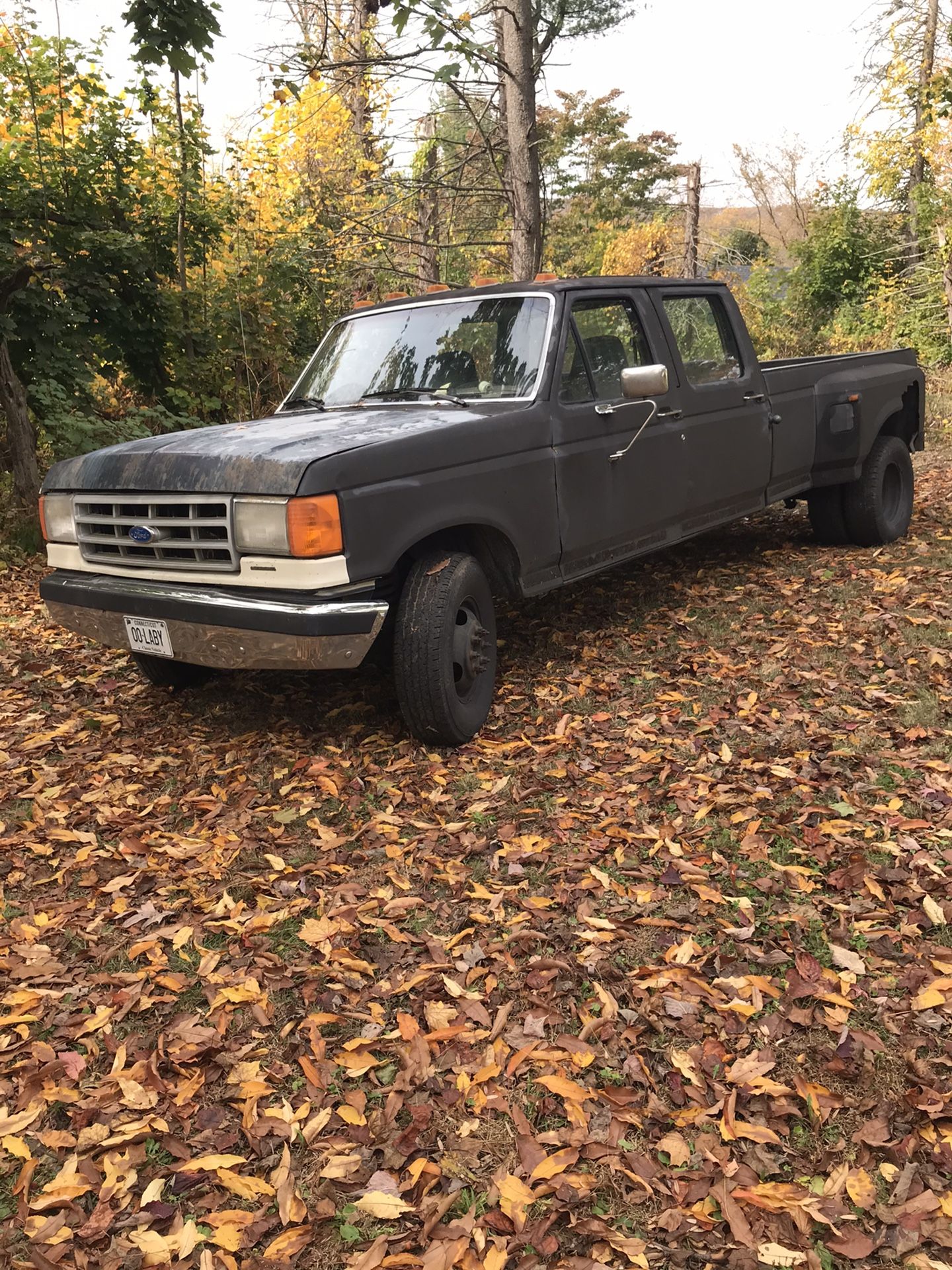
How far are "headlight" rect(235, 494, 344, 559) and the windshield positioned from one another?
1.40 m

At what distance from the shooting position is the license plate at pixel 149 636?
3.99 meters

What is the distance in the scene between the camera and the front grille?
3.81 metres

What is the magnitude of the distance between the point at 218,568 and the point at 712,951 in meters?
2.31

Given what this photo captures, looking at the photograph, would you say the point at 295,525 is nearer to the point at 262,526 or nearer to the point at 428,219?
the point at 262,526

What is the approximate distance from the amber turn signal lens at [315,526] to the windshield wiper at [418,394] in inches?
48.4

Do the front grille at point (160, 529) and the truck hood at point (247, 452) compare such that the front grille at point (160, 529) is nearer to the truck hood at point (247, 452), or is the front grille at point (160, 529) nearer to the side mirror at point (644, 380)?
the truck hood at point (247, 452)

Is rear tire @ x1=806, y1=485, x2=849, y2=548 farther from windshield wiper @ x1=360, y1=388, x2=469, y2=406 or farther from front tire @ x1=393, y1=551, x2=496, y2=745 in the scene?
front tire @ x1=393, y1=551, x2=496, y2=745

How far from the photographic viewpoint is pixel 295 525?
3574 millimetres

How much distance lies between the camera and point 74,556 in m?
4.46

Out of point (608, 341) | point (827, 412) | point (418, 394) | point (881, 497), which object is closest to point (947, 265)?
point (881, 497)

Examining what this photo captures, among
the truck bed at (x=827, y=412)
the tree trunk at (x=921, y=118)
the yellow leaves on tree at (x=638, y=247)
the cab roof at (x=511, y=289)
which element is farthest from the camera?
the yellow leaves on tree at (x=638, y=247)

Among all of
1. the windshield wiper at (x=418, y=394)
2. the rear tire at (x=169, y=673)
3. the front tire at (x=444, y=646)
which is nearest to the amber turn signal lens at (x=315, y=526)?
the front tire at (x=444, y=646)

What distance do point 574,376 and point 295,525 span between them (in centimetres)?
196

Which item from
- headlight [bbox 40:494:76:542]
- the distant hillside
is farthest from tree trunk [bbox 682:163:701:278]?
headlight [bbox 40:494:76:542]
